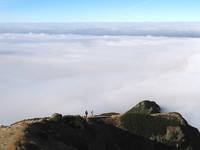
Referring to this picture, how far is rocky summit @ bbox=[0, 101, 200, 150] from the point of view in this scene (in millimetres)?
71562

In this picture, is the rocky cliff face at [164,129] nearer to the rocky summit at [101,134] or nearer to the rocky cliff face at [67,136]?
the rocky summit at [101,134]

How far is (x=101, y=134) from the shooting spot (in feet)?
324

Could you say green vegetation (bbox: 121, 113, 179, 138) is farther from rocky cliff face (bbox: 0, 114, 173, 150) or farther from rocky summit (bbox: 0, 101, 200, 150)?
rocky cliff face (bbox: 0, 114, 173, 150)

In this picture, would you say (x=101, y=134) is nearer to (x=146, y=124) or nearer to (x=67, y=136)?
(x=67, y=136)

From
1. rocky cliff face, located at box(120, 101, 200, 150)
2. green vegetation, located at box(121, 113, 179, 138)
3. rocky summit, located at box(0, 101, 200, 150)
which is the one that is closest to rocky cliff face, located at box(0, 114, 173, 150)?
rocky summit, located at box(0, 101, 200, 150)

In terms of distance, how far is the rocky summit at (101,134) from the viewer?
235 ft

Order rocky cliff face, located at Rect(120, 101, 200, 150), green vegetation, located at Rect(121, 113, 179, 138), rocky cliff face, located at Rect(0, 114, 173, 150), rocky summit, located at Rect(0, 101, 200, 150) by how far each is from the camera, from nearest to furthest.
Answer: rocky cliff face, located at Rect(0, 114, 173, 150), rocky summit, located at Rect(0, 101, 200, 150), rocky cliff face, located at Rect(120, 101, 200, 150), green vegetation, located at Rect(121, 113, 179, 138)

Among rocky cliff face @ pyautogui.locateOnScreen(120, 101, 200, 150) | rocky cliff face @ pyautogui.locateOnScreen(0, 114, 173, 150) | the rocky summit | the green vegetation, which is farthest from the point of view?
the green vegetation

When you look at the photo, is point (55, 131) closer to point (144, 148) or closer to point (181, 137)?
point (144, 148)

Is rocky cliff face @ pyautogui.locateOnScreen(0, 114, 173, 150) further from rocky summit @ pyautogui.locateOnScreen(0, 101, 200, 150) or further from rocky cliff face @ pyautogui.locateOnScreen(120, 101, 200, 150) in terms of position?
rocky cliff face @ pyautogui.locateOnScreen(120, 101, 200, 150)

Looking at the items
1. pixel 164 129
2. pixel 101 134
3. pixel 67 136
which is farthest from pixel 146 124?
pixel 67 136

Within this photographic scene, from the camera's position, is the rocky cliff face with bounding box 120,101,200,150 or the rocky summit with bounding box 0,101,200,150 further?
the rocky cliff face with bounding box 120,101,200,150

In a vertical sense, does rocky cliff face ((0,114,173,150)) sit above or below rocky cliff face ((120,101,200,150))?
above

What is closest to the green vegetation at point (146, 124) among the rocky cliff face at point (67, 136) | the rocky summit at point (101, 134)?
the rocky summit at point (101, 134)
